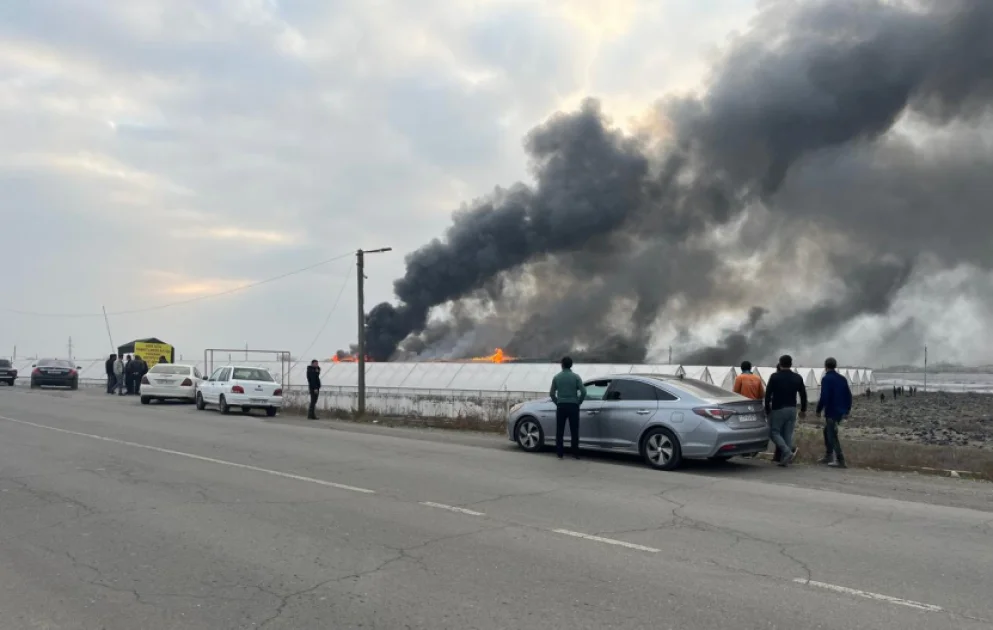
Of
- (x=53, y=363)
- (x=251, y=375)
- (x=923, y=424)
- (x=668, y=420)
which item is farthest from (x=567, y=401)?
(x=53, y=363)

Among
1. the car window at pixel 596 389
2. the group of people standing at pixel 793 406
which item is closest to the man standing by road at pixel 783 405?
the group of people standing at pixel 793 406

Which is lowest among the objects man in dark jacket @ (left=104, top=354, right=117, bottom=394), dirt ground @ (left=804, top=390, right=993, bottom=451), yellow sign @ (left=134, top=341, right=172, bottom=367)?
dirt ground @ (left=804, top=390, right=993, bottom=451)

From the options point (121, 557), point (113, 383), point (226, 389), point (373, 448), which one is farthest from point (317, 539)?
point (113, 383)

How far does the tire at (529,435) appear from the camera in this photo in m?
12.6

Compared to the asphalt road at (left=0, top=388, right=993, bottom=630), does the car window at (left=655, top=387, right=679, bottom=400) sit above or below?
above

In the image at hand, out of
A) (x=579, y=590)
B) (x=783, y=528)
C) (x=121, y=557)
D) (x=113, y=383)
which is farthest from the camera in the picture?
(x=113, y=383)

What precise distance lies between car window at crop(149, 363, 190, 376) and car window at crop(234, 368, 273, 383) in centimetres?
463

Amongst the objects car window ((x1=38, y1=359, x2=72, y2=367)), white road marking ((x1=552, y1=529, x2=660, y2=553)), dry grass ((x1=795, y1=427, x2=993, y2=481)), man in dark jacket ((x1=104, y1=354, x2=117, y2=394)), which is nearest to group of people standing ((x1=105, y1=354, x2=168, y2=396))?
man in dark jacket ((x1=104, y1=354, x2=117, y2=394))

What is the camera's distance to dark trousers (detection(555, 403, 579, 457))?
11625 mm

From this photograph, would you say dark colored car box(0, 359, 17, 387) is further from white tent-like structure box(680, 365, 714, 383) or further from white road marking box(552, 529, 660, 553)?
white road marking box(552, 529, 660, 553)

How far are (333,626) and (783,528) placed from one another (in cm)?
445

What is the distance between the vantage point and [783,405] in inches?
440

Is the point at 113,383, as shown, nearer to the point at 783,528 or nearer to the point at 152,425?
the point at 152,425

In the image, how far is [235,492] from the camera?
837cm
